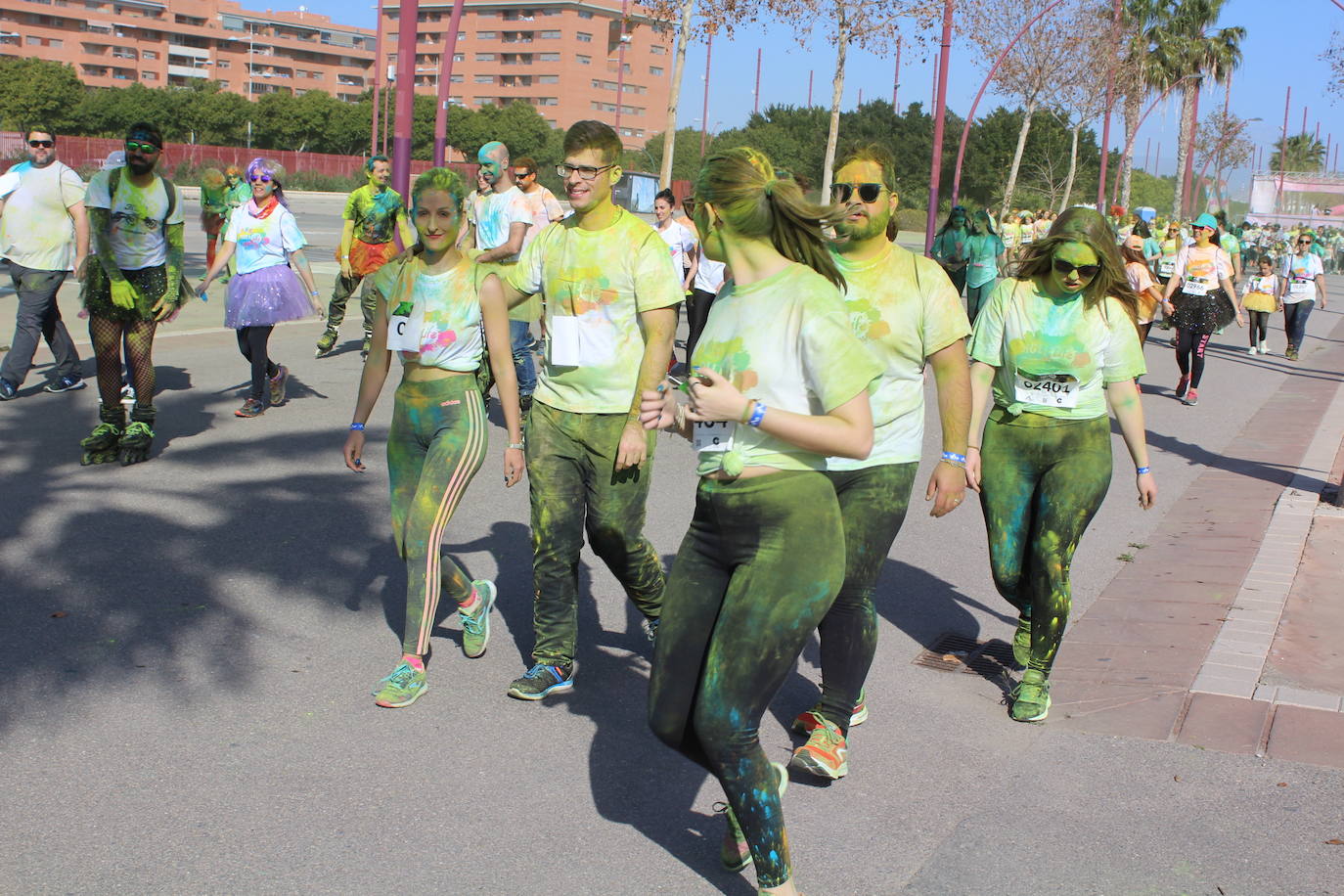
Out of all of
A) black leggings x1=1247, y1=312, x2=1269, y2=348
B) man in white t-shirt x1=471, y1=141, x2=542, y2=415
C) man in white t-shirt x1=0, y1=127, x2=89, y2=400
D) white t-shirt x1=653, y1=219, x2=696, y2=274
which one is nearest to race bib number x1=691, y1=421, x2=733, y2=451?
man in white t-shirt x1=471, y1=141, x2=542, y2=415

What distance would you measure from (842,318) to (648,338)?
1.56m

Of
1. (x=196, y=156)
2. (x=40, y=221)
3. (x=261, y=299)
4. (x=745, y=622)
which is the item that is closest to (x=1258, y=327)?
(x=261, y=299)

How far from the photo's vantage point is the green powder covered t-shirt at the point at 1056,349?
4809 mm

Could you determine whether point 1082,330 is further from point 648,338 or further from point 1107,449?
point 648,338

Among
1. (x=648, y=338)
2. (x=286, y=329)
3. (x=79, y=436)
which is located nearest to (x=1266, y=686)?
(x=648, y=338)

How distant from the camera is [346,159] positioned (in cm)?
7438

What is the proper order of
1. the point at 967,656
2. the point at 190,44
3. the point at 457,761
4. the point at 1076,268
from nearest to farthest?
1. the point at 457,761
2. the point at 1076,268
3. the point at 967,656
4. the point at 190,44

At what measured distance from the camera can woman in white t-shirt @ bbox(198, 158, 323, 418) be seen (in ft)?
30.7

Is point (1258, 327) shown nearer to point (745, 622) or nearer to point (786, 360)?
point (786, 360)

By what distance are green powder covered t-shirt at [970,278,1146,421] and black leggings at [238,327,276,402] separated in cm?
616

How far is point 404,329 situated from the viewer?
4762 mm

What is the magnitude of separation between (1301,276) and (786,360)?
56.1 feet

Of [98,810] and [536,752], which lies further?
[536,752]

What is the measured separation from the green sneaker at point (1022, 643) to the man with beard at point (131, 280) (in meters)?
5.37
